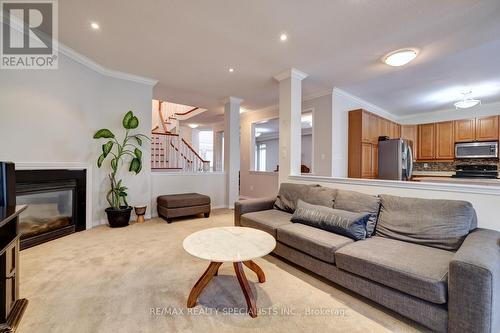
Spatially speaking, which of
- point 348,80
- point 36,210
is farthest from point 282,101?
point 36,210

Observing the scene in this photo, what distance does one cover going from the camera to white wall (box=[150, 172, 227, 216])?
4570 millimetres

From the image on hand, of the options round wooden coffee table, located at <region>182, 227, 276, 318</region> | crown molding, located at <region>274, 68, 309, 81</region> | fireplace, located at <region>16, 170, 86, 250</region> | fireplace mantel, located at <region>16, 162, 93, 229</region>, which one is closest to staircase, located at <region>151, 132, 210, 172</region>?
fireplace mantel, located at <region>16, 162, 93, 229</region>

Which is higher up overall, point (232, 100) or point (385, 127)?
point (232, 100)

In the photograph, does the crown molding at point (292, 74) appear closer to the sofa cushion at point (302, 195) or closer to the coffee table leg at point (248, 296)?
the sofa cushion at point (302, 195)

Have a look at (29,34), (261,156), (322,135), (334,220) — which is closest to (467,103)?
(322,135)

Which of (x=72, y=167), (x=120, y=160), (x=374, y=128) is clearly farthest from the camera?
(x=374, y=128)

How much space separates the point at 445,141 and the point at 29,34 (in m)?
8.10

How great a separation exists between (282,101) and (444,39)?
214 cm

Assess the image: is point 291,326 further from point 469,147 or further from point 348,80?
point 469,147

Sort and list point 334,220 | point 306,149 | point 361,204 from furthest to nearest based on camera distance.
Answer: point 306,149 → point 361,204 → point 334,220

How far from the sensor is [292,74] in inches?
141

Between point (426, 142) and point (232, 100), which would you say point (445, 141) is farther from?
point (232, 100)

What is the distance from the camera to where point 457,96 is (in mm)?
4656

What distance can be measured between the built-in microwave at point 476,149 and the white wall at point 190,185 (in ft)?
18.5
